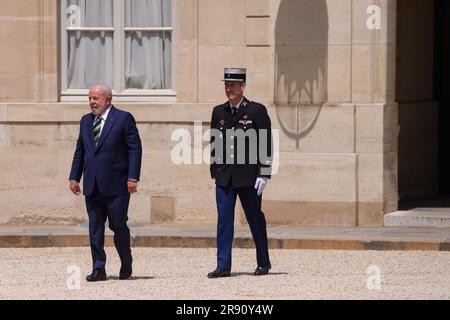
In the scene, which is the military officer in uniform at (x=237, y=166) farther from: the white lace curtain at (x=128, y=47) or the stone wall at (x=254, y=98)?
the white lace curtain at (x=128, y=47)

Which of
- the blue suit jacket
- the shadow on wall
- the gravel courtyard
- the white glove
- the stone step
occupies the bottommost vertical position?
the gravel courtyard

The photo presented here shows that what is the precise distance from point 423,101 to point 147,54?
12.7 ft

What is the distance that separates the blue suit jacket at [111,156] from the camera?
1480 centimetres

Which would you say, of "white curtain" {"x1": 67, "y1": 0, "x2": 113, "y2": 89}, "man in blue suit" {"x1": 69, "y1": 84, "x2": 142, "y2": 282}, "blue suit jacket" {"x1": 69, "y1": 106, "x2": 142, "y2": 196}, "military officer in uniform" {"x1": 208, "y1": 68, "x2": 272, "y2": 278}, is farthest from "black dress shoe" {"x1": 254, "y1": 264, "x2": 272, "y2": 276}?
"white curtain" {"x1": 67, "y1": 0, "x2": 113, "y2": 89}

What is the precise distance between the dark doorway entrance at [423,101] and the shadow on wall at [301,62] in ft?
5.25

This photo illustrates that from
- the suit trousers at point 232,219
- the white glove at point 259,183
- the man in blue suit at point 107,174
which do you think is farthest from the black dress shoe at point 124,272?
the white glove at point 259,183

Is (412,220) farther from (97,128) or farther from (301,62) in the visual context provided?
(97,128)

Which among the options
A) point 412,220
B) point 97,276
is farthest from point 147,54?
point 97,276

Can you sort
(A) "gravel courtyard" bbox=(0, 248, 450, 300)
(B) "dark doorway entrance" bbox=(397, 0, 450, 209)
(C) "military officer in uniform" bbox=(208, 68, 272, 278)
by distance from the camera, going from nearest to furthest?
(A) "gravel courtyard" bbox=(0, 248, 450, 300) → (C) "military officer in uniform" bbox=(208, 68, 272, 278) → (B) "dark doorway entrance" bbox=(397, 0, 450, 209)

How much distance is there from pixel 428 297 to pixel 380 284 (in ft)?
3.30

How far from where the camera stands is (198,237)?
17.8 m

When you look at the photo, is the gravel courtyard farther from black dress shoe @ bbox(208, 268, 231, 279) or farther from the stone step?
the stone step

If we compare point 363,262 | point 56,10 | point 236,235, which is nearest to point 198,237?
point 236,235

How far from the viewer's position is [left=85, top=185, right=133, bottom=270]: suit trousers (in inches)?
583
